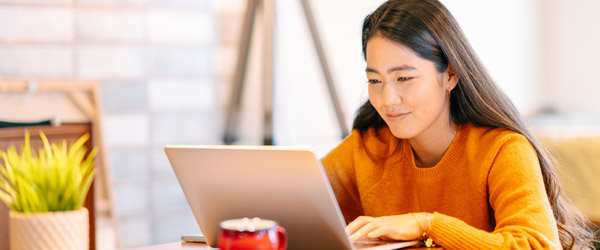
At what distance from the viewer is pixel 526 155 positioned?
1.57m

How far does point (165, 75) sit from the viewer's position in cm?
317

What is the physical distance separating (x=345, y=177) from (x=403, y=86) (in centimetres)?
33

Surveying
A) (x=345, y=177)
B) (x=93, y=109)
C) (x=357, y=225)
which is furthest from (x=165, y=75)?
(x=357, y=225)

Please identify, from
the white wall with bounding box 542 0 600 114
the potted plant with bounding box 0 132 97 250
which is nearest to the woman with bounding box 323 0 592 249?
the potted plant with bounding box 0 132 97 250

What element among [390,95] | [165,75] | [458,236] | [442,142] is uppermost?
[165,75]

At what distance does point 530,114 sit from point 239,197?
3316 mm

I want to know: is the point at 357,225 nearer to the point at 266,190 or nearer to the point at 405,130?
the point at 266,190

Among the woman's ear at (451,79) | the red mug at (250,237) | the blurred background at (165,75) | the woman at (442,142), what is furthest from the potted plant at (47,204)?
the blurred background at (165,75)

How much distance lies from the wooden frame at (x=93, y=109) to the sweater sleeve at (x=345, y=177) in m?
1.11

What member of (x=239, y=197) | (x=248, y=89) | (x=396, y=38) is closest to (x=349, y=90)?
(x=248, y=89)

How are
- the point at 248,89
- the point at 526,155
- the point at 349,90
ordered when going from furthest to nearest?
the point at 349,90 < the point at 248,89 < the point at 526,155

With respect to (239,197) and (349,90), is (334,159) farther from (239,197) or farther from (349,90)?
(349,90)

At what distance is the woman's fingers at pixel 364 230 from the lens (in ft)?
4.51

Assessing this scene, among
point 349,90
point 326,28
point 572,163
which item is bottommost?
point 572,163
